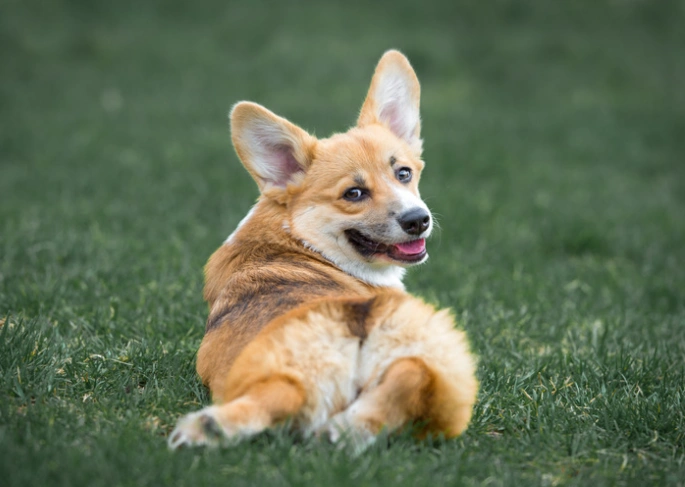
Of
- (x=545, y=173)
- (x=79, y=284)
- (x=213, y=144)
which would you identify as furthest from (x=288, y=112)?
(x=79, y=284)

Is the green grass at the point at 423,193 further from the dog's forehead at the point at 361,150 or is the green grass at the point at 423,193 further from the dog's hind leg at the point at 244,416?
the dog's forehead at the point at 361,150

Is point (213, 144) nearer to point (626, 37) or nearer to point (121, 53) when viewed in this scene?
point (121, 53)

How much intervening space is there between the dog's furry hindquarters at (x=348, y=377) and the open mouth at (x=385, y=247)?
77 cm

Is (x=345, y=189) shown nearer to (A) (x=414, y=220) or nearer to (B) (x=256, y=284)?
(A) (x=414, y=220)

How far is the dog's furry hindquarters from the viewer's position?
2.56m

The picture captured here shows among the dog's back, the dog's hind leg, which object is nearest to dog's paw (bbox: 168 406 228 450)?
the dog's hind leg

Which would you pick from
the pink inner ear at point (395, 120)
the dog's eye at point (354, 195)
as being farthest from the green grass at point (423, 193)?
the pink inner ear at point (395, 120)

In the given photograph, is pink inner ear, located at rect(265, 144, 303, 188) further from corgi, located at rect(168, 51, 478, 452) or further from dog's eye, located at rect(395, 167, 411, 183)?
dog's eye, located at rect(395, 167, 411, 183)

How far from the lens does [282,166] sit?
149 inches

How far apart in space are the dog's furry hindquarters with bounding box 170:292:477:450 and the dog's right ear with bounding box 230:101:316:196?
1117 millimetres

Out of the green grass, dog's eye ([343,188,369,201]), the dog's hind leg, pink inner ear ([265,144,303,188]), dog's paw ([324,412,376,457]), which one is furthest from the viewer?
pink inner ear ([265,144,303,188])

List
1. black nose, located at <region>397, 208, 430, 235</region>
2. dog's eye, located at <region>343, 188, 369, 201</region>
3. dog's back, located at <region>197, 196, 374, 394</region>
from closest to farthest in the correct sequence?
dog's back, located at <region>197, 196, 374, 394</region> < black nose, located at <region>397, 208, 430, 235</region> < dog's eye, located at <region>343, 188, 369, 201</region>

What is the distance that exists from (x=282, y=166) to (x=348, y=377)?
4.61ft

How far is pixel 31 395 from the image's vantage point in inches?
124
